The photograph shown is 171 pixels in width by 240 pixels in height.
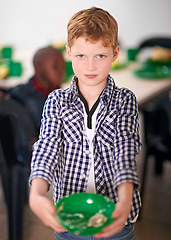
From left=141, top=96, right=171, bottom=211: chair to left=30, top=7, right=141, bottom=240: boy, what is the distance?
102 centimetres

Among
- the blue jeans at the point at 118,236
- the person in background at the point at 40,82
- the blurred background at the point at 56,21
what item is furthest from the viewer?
the blurred background at the point at 56,21

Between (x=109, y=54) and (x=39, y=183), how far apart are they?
25 centimetres

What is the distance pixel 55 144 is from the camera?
65cm

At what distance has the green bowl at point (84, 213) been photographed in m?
0.56

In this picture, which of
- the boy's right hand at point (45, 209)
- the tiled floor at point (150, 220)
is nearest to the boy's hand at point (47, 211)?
the boy's right hand at point (45, 209)

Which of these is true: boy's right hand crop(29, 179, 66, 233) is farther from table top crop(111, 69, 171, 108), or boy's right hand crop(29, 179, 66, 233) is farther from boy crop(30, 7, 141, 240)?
table top crop(111, 69, 171, 108)

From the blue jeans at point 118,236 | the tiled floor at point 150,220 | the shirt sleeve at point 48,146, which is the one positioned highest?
the shirt sleeve at point 48,146

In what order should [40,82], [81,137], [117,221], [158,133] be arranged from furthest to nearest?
[158,133]
[40,82]
[81,137]
[117,221]

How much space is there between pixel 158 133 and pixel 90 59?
134 centimetres

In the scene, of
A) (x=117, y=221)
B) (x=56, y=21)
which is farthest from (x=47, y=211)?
(x=56, y=21)

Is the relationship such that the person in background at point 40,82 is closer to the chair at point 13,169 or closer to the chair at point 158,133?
the chair at point 13,169

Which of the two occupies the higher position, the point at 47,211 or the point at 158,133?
the point at 47,211

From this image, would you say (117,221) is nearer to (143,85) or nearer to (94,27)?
(94,27)

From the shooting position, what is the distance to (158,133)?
1880 mm
